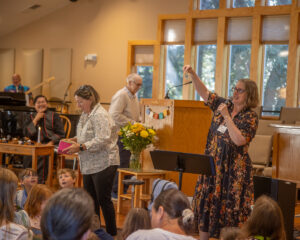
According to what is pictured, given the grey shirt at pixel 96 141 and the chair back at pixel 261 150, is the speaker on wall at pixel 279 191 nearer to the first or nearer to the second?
the grey shirt at pixel 96 141

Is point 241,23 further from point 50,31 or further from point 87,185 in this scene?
point 87,185

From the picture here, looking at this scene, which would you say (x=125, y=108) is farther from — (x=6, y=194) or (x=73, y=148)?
(x=6, y=194)

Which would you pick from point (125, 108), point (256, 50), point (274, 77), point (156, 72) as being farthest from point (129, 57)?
point (125, 108)

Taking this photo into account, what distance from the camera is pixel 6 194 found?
2035 mm

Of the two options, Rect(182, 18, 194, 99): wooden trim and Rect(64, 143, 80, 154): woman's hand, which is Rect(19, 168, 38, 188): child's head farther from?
Rect(182, 18, 194, 99): wooden trim

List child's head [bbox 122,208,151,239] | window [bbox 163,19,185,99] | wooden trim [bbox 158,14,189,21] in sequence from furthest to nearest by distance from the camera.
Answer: window [bbox 163,19,185,99]
wooden trim [bbox 158,14,189,21]
child's head [bbox 122,208,151,239]

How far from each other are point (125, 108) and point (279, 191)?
2.62 meters

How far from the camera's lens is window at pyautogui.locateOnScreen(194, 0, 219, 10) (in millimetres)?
10023

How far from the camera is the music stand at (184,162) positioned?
3.05 metres

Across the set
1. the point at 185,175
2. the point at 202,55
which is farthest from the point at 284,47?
the point at 185,175

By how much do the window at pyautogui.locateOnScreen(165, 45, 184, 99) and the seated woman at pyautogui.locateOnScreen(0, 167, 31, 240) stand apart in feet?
27.7

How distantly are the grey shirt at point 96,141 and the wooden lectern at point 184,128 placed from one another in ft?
3.87

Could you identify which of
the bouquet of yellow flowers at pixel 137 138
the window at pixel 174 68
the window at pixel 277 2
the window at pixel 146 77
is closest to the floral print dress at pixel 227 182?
the bouquet of yellow flowers at pixel 137 138

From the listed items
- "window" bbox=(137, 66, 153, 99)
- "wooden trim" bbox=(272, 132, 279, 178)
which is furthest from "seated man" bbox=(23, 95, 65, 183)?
"window" bbox=(137, 66, 153, 99)
